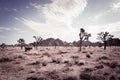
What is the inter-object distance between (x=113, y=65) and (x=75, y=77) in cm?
683

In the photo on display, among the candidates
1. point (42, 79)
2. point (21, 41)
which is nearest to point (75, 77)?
point (42, 79)

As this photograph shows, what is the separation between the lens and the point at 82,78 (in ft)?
35.4

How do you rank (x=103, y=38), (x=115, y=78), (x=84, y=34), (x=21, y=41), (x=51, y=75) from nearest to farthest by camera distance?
(x=115, y=78)
(x=51, y=75)
(x=84, y=34)
(x=103, y=38)
(x=21, y=41)

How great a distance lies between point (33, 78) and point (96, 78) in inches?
210

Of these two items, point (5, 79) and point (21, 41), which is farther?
point (21, 41)

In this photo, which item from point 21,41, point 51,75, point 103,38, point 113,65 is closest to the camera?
point 51,75

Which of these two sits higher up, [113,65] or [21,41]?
[21,41]

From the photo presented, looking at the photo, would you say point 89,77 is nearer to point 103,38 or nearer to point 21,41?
point 103,38

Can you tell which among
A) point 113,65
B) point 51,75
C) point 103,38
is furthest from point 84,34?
point 51,75

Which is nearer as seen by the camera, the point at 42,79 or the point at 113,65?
the point at 42,79

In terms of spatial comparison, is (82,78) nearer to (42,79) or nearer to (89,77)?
(89,77)

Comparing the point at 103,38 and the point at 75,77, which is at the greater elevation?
the point at 103,38

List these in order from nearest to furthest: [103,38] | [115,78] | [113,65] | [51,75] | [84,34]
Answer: [115,78] → [51,75] → [113,65] → [84,34] → [103,38]

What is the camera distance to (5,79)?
10805 mm
